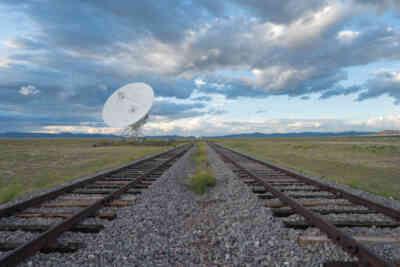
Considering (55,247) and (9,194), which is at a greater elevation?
(55,247)

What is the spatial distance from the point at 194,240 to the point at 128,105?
116 ft

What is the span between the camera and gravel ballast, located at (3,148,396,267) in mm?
3518

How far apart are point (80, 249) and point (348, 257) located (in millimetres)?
3610

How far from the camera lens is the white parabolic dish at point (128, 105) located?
36.2 m

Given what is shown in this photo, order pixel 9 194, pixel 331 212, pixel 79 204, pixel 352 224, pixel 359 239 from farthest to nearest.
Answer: pixel 9 194 → pixel 79 204 → pixel 331 212 → pixel 352 224 → pixel 359 239

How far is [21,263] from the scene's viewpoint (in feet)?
10.8

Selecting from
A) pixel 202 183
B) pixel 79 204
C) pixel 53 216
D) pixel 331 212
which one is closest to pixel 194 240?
pixel 53 216

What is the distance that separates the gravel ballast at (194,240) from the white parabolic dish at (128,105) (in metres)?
31.2

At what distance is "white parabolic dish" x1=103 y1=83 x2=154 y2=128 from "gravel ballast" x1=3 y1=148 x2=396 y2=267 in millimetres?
31165

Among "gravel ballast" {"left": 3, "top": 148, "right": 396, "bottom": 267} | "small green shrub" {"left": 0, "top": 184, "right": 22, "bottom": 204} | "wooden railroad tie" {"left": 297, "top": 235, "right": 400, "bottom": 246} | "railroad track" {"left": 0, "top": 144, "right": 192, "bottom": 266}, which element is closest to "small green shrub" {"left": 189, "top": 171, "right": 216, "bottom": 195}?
"railroad track" {"left": 0, "top": 144, "right": 192, "bottom": 266}

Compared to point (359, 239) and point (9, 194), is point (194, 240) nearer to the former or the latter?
point (359, 239)

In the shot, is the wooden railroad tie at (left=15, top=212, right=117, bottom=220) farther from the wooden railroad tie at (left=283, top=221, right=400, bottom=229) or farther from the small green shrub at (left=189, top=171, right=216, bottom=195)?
the small green shrub at (left=189, top=171, right=216, bottom=195)

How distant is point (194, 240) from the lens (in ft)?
14.3

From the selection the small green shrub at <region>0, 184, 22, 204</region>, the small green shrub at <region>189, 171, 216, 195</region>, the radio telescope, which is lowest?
the small green shrub at <region>0, 184, 22, 204</region>
